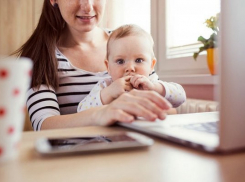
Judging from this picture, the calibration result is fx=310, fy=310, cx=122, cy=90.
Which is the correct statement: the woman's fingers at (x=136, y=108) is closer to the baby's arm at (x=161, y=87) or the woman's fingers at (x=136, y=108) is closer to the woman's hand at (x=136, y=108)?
the woman's hand at (x=136, y=108)

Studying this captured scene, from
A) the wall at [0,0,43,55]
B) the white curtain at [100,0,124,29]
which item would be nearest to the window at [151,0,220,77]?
the white curtain at [100,0,124,29]

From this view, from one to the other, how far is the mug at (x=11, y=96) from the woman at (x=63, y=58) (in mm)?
477

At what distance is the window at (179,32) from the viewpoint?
2.04 metres

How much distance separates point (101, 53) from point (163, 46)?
0.93 m

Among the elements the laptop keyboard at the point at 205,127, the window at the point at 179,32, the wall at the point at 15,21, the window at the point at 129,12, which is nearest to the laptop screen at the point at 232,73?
the laptop keyboard at the point at 205,127

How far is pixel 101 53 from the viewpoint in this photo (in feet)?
5.08

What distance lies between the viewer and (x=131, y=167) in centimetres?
34

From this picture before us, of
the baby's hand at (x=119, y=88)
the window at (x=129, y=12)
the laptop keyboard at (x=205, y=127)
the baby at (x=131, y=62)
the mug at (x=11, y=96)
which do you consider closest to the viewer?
the mug at (x=11, y=96)

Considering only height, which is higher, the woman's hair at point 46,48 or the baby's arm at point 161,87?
the woman's hair at point 46,48

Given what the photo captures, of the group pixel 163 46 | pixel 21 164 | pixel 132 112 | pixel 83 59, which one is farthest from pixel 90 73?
pixel 163 46

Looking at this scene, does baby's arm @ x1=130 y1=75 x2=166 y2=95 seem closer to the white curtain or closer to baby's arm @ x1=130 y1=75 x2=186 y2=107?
baby's arm @ x1=130 y1=75 x2=186 y2=107

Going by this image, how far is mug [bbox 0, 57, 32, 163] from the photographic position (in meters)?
0.30

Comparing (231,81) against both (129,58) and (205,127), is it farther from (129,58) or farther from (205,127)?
(129,58)

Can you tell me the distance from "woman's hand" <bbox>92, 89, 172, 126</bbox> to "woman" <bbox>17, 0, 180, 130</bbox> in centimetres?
22
